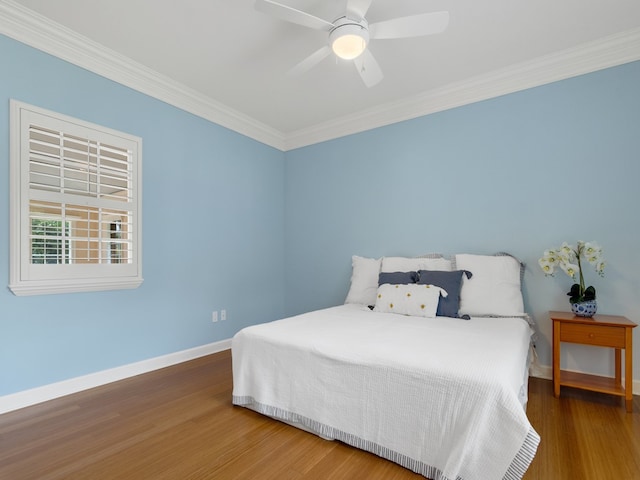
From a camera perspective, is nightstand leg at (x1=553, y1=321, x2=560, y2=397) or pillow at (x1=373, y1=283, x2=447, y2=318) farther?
pillow at (x1=373, y1=283, x2=447, y2=318)

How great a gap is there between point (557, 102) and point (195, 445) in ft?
11.9

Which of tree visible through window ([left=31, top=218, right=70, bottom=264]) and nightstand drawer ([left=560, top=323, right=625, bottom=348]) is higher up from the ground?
tree visible through window ([left=31, top=218, right=70, bottom=264])

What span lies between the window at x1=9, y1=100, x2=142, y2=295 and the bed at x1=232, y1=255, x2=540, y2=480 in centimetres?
135

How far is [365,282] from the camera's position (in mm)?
3328

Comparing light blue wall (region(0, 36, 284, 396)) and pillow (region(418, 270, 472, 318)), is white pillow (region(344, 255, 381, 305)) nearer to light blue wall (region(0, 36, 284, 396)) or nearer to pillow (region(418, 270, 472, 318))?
pillow (region(418, 270, 472, 318))

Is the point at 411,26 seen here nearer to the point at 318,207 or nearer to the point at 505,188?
the point at 505,188

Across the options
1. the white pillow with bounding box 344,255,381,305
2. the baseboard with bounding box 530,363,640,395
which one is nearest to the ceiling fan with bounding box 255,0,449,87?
the white pillow with bounding box 344,255,381,305

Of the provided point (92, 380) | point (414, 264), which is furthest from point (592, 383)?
point (92, 380)

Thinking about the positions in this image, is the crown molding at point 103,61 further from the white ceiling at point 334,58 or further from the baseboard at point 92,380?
the baseboard at point 92,380

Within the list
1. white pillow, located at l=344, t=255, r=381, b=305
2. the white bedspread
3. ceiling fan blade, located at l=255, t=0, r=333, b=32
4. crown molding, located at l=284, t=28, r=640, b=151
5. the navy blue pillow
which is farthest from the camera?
white pillow, located at l=344, t=255, r=381, b=305

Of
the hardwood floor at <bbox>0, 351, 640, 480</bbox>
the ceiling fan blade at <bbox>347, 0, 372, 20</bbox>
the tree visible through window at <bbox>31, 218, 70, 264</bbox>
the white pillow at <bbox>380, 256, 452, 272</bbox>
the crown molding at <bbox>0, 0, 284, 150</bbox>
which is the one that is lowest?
the hardwood floor at <bbox>0, 351, 640, 480</bbox>

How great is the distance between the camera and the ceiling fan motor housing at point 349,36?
6.46 ft

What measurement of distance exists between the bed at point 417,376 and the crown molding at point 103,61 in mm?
2366

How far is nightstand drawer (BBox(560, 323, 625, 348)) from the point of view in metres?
2.15
